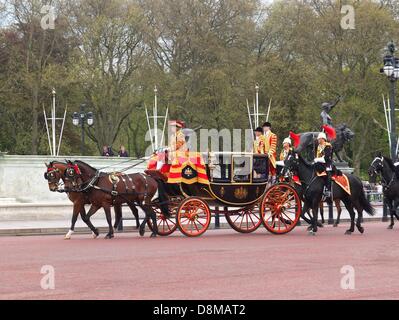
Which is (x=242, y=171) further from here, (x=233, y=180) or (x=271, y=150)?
(x=271, y=150)

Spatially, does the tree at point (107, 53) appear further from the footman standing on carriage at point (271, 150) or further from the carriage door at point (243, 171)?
the carriage door at point (243, 171)

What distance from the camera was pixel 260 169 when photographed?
2123cm

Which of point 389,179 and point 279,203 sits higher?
point 389,179

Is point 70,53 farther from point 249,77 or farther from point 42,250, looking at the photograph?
point 42,250

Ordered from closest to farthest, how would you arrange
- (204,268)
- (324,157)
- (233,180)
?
1. (204,268)
2. (233,180)
3. (324,157)

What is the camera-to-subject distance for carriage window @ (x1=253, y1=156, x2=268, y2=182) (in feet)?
69.3

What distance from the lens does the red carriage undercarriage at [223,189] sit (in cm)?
2061

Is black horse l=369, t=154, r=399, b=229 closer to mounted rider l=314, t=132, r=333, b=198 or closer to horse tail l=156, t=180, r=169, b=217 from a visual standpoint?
mounted rider l=314, t=132, r=333, b=198

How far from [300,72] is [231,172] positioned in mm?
41831

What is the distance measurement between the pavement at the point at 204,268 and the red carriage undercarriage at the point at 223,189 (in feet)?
→ 3.42

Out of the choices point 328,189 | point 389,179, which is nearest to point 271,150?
point 328,189

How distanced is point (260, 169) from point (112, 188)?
11.1 feet

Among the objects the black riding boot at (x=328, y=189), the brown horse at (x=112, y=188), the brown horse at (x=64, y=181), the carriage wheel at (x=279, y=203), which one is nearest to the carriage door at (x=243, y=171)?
the carriage wheel at (x=279, y=203)

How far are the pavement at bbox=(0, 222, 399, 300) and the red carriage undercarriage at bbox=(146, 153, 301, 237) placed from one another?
3.42 feet
